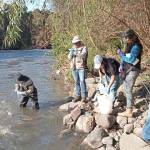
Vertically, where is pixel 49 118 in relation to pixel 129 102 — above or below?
below

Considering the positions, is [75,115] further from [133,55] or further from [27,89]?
[27,89]

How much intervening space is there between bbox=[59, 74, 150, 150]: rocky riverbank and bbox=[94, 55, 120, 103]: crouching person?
44cm

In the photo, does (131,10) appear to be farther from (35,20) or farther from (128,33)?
(35,20)

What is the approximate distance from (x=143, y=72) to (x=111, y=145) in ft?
12.7

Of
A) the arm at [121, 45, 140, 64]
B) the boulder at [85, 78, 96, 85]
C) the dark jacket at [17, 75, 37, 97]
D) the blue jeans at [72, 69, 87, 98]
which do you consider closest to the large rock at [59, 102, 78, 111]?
the blue jeans at [72, 69, 87, 98]

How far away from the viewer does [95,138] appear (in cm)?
830

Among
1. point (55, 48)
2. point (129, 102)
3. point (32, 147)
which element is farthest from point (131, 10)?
point (55, 48)

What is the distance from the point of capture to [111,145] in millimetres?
8000

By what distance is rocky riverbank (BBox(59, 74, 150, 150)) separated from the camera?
7.74 metres

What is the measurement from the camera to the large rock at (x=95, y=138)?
820 cm

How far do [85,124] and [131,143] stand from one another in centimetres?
182

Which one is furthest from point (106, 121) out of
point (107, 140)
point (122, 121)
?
point (107, 140)

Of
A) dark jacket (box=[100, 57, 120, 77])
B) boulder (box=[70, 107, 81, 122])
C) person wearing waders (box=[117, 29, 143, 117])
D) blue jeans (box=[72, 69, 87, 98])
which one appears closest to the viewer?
person wearing waders (box=[117, 29, 143, 117])

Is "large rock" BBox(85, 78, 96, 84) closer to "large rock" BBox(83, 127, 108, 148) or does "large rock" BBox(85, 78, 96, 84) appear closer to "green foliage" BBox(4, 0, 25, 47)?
"large rock" BBox(83, 127, 108, 148)
